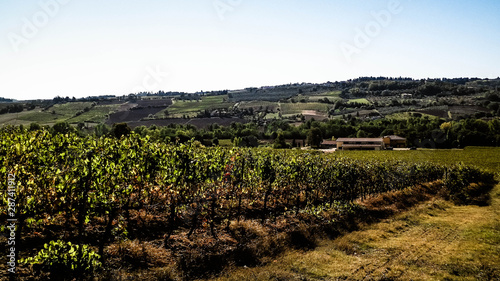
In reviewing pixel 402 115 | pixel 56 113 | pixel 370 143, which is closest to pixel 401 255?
pixel 370 143

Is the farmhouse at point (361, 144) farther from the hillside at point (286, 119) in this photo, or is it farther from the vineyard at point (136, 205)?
the vineyard at point (136, 205)

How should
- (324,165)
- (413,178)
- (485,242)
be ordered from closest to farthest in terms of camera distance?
(485,242), (324,165), (413,178)

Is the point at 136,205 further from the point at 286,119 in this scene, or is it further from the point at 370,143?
the point at 286,119

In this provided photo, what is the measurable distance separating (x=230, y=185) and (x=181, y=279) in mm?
9551

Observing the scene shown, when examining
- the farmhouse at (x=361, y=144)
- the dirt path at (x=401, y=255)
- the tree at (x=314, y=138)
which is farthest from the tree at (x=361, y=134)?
the dirt path at (x=401, y=255)

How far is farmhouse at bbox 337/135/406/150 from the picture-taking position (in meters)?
102

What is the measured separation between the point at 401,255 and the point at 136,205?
14.2m

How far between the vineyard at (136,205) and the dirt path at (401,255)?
1.65 metres

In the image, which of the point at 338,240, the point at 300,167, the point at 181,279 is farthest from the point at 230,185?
the point at 181,279

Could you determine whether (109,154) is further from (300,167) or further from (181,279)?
(300,167)

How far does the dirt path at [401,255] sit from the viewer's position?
13.5m

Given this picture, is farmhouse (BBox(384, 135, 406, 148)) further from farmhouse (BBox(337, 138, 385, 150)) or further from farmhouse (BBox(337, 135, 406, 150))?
farmhouse (BBox(337, 138, 385, 150))

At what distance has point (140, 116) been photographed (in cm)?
16450

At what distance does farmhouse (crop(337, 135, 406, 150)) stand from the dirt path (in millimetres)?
80309
